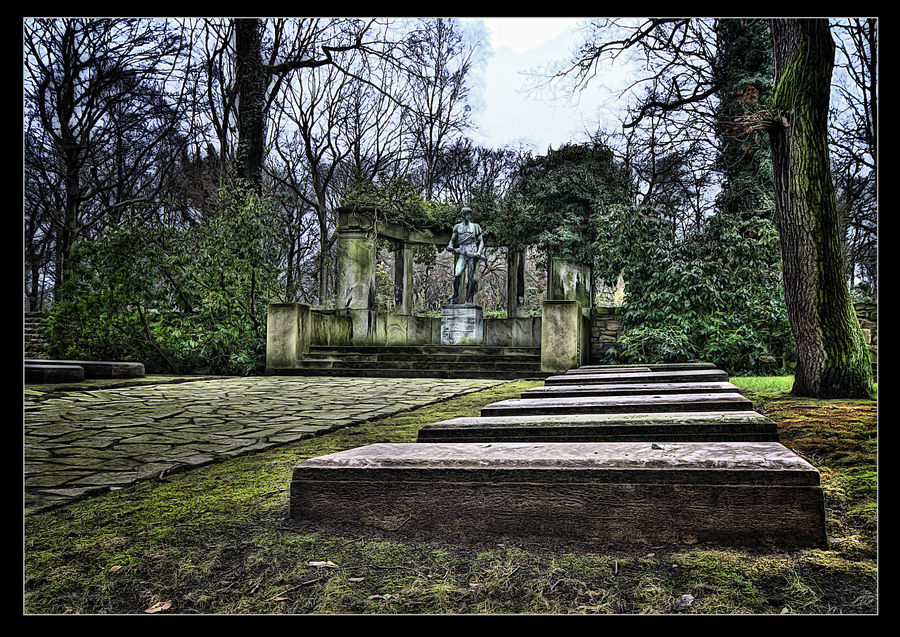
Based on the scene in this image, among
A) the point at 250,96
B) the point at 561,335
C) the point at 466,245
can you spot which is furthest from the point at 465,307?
the point at 250,96

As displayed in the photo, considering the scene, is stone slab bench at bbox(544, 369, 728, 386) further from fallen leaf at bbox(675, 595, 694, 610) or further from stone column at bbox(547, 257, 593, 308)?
stone column at bbox(547, 257, 593, 308)

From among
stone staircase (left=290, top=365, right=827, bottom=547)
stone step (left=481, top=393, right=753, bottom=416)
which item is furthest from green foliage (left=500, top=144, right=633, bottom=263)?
stone staircase (left=290, top=365, right=827, bottom=547)

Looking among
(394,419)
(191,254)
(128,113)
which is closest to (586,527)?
(394,419)

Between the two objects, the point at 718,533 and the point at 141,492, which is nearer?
the point at 718,533

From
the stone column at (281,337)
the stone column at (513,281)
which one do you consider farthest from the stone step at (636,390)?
the stone column at (513,281)

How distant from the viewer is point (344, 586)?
1246 mm

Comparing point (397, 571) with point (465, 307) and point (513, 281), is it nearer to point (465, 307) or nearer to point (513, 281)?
point (465, 307)

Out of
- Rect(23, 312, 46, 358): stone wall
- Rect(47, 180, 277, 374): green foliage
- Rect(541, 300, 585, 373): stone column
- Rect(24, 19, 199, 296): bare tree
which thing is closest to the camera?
Rect(541, 300, 585, 373): stone column

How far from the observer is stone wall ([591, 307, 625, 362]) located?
11477 millimetres

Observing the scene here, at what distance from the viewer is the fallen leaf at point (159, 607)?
45.8 inches

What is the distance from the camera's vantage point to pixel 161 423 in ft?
14.0

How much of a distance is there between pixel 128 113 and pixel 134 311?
6443 millimetres

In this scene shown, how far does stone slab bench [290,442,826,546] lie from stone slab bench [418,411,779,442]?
0.25m
